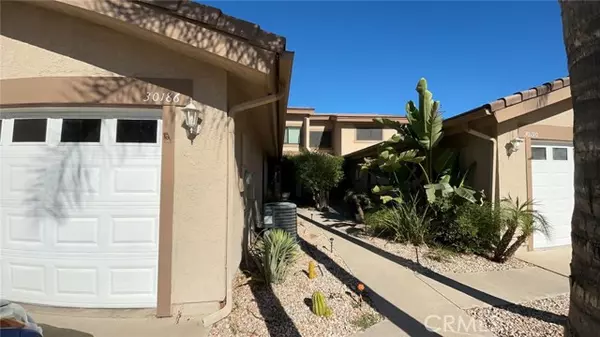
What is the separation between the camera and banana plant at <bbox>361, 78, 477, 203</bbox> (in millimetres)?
8594

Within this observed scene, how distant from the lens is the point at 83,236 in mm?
4719

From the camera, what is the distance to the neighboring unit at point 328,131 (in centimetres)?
2566

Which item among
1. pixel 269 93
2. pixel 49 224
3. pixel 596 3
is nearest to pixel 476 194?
pixel 269 93

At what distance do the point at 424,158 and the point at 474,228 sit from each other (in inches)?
83.9

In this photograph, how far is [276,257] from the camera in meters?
5.61

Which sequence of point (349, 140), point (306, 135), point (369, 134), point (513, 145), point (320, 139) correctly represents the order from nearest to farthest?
point (513, 145) → point (306, 135) → point (349, 140) → point (369, 134) → point (320, 139)

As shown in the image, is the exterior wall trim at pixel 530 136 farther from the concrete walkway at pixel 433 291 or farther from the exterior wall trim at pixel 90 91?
the exterior wall trim at pixel 90 91

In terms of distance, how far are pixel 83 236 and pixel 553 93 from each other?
1037cm

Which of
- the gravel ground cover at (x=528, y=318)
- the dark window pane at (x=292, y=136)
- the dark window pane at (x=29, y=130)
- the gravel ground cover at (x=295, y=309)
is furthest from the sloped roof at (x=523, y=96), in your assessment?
the dark window pane at (x=292, y=136)

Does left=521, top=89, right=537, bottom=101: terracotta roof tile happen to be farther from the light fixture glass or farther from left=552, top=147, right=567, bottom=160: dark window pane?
the light fixture glass

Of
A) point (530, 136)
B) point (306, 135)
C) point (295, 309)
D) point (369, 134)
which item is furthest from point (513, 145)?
point (369, 134)

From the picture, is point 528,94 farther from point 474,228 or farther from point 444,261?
point 444,261

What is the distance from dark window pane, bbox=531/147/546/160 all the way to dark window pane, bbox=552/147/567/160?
1.31ft

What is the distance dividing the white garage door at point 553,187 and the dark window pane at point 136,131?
8.88 meters
